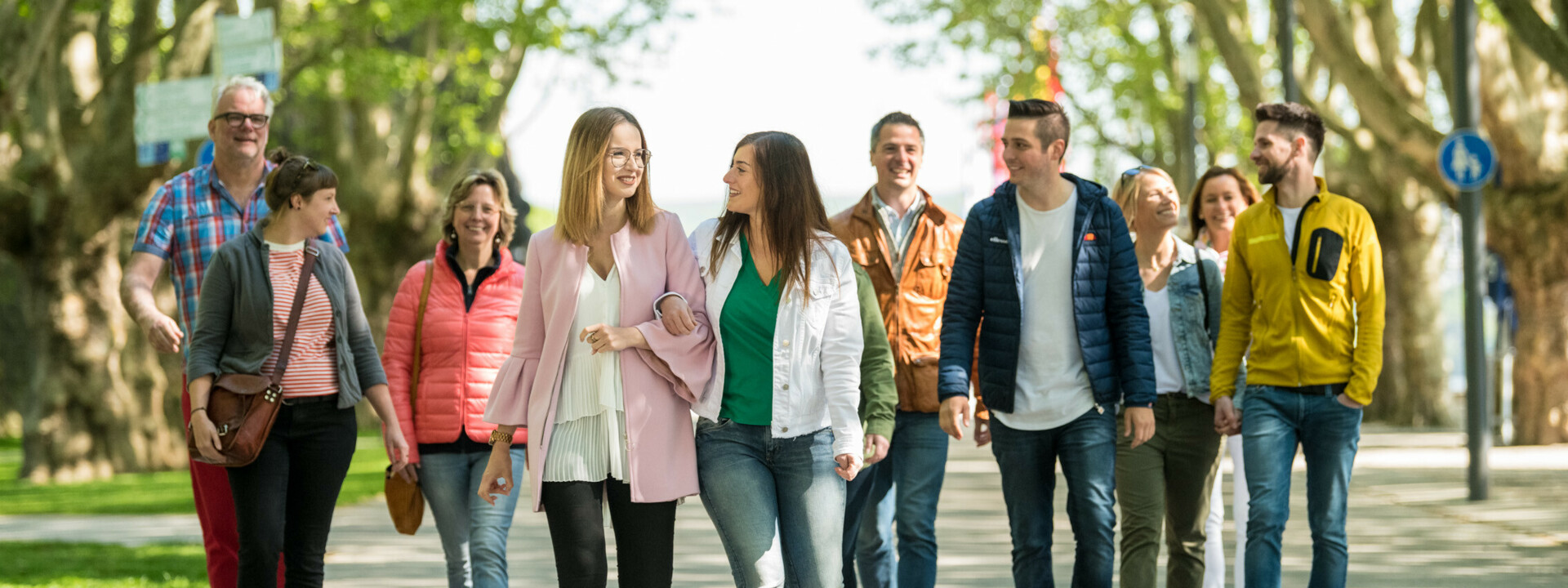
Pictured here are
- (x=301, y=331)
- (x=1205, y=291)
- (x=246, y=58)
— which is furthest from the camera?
(x=246, y=58)

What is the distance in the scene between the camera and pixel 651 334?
16.9 feet

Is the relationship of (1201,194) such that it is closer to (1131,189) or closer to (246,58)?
(1131,189)

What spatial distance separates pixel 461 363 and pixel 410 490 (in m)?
0.55

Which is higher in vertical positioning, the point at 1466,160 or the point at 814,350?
the point at 1466,160

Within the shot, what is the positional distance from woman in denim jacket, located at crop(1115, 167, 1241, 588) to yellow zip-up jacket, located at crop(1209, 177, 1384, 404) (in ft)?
0.74

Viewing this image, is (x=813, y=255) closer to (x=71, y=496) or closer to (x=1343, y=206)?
(x=1343, y=206)

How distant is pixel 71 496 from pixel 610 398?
493 inches

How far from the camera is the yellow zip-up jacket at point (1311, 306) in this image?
21.9ft

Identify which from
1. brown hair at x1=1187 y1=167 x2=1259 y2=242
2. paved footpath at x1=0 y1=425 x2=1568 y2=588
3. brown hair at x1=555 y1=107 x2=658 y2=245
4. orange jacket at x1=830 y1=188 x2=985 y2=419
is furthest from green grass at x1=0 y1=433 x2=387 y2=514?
brown hair at x1=555 y1=107 x2=658 y2=245

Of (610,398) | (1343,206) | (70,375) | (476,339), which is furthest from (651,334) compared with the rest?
(70,375)

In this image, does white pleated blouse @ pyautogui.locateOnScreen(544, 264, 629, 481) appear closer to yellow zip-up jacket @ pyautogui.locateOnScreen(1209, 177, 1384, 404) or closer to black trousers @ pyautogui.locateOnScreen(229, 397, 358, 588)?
black trousers @ pyautogui.locateOnScreen(229, 397, 358, 588)

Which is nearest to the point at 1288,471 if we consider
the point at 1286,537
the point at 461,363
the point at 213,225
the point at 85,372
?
the point at 461,363

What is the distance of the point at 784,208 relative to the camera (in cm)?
544

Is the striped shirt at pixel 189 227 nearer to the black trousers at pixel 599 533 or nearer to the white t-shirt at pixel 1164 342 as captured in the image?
the black trousers at pixel 599 533
